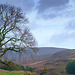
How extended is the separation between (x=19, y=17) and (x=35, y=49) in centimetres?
687

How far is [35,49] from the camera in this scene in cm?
2825

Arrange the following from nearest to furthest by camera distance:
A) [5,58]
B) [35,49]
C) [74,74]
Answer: [5,58]
[35,49]
[74,74]

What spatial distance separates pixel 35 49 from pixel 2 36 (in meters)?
6.51

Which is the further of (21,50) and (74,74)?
(74,74)

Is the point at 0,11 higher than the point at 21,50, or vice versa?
the point at 0,11

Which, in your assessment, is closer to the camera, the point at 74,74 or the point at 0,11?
the point at 0,11

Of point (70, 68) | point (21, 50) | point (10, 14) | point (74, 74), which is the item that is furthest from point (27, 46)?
point (70, 68)

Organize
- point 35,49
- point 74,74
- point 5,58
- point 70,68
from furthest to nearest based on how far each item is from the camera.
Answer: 1. point 70,68
2. point 74,74
3. point 35,49
4. point 5,58

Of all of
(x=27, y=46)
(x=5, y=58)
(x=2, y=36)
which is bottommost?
(x=5, y=58)

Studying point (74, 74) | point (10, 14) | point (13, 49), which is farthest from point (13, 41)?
point (74, 74)

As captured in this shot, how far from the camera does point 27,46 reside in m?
27.9

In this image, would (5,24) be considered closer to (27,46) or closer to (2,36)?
(2,36)

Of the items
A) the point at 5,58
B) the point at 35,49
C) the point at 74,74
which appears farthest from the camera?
the point at 74,74

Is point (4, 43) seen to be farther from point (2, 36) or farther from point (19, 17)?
point (19, 17)
